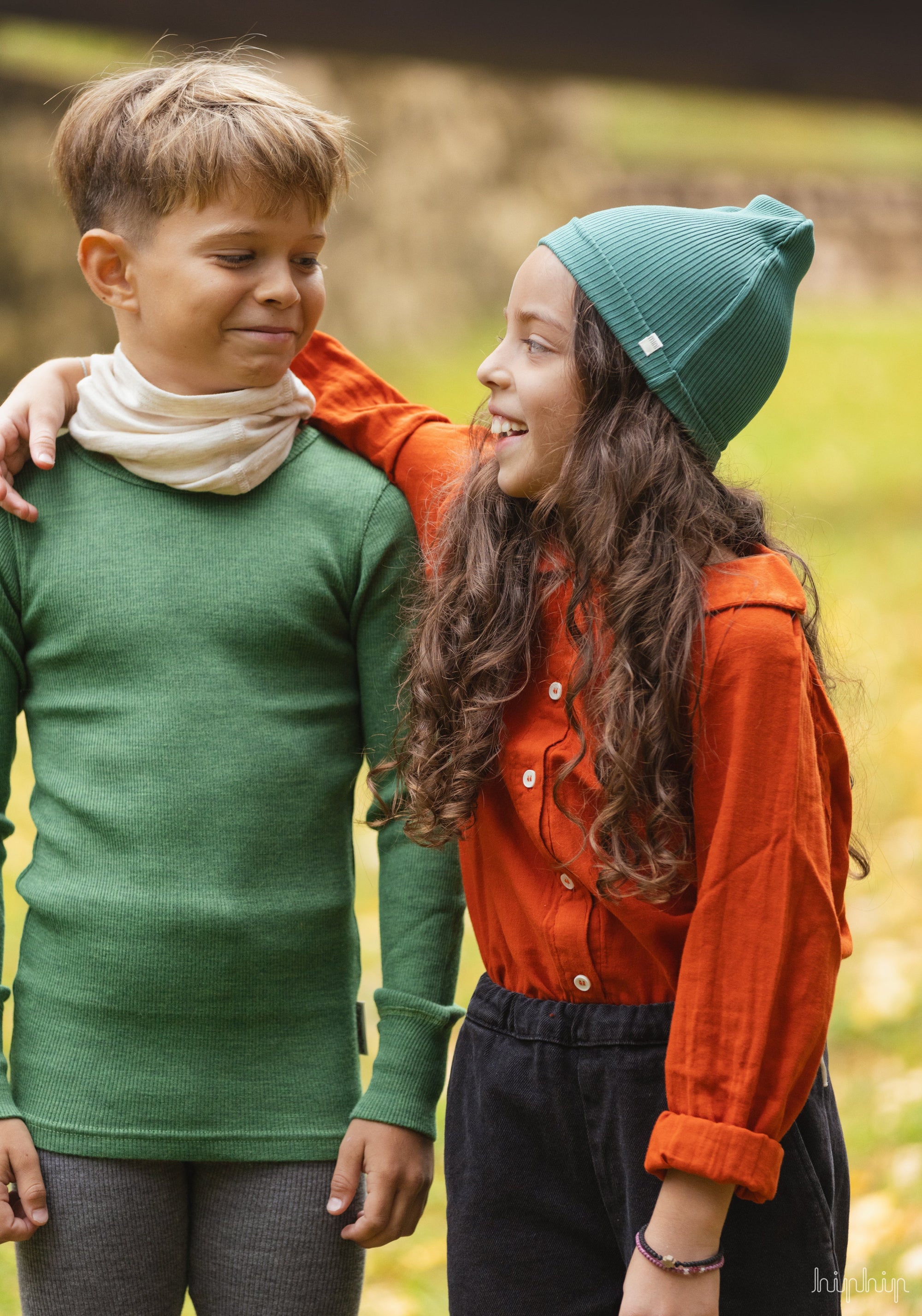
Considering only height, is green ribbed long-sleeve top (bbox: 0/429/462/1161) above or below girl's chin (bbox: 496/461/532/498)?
below

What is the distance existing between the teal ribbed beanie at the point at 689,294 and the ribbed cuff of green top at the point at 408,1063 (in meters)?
0.66

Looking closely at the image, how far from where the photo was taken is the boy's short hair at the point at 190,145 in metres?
1.40

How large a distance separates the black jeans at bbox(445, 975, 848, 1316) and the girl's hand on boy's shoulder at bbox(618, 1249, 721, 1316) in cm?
8

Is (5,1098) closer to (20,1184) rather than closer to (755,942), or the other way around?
(20,1184)

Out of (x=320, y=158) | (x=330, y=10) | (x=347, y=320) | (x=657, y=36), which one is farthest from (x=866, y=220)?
(x=320, y=158)

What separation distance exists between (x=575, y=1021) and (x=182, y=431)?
0.73 meters

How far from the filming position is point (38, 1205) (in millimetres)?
1380

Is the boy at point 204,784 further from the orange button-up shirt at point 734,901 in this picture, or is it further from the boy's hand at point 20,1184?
the orange button-up shirt at point 734,901

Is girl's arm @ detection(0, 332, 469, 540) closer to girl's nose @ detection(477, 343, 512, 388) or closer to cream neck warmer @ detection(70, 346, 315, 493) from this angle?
cream neck warmer @ detection(70, 346, 315, 493)

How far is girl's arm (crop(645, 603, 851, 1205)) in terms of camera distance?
1.18m

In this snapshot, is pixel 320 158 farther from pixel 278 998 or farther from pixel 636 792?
pixel 278 998

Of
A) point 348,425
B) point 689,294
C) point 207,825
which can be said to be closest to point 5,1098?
point 207,825

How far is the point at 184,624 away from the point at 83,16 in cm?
348

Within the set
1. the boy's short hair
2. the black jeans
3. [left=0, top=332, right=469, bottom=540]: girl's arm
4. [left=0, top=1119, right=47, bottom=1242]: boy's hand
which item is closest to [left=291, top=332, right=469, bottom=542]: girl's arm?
[left=0, top=332, right=469, bottom=540]: girl's arm
